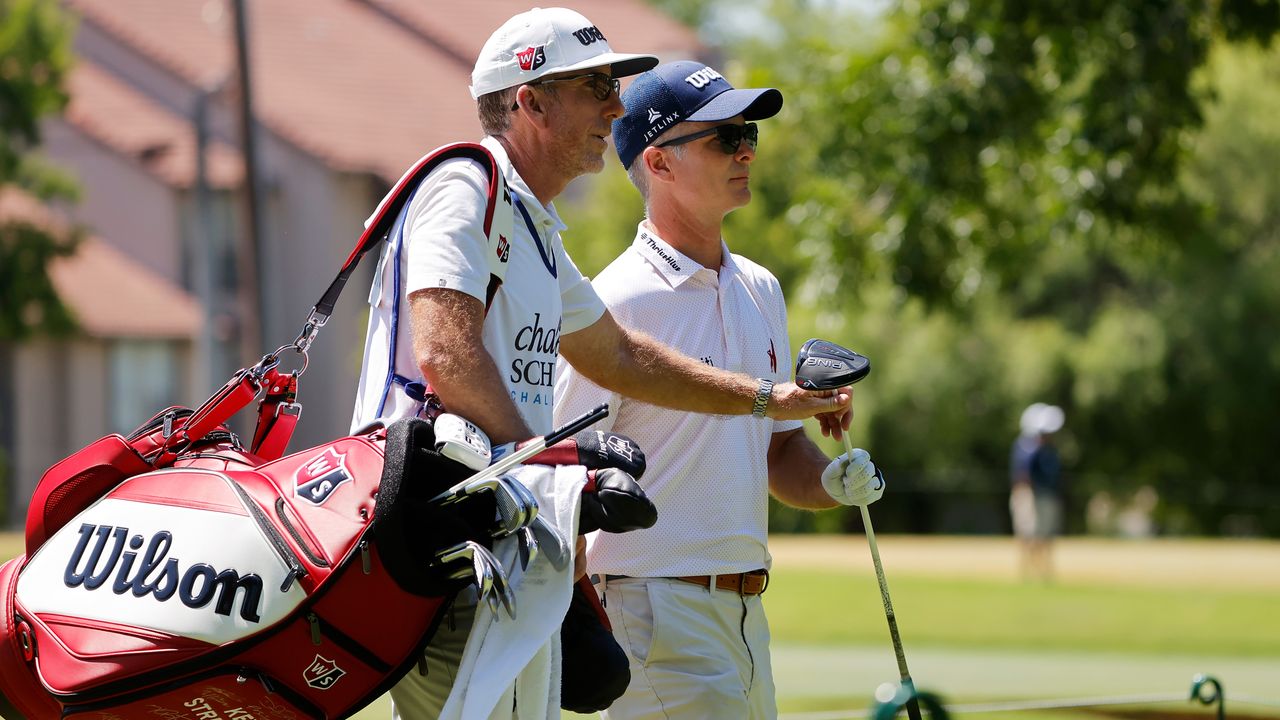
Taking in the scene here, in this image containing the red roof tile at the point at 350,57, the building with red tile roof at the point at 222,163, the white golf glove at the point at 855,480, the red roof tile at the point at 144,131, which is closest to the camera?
the white golf glove at the point at 855,480

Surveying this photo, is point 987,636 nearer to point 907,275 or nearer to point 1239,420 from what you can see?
point 907,275

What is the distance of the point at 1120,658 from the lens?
46.0 ft

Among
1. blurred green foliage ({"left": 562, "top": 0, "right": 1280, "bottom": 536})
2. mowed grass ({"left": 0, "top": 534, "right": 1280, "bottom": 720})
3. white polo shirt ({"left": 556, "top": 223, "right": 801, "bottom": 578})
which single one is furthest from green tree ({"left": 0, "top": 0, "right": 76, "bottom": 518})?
white polo shirt ({"left": 556, "top": 223, "right": 801, "bottom": 578})

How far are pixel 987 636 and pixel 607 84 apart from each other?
12.9 metres

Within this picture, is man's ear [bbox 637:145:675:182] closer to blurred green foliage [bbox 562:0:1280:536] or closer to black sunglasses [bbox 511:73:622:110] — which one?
black sunglasses [bbox 511:73:622:110]

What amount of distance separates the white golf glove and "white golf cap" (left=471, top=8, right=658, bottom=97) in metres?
1.29

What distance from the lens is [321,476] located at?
10.7 ft

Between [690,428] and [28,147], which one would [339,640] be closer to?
[690,428]

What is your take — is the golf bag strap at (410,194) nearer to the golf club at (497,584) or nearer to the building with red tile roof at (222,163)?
the golf club at (497,584)

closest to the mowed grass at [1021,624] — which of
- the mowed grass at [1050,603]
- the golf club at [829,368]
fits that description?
the mowed grass at [1050,603]

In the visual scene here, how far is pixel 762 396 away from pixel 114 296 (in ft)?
114

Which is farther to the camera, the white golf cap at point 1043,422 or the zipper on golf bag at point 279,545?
the white golf cap at point 1043,422

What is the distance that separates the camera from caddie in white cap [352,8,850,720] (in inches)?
135

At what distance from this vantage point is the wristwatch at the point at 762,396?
4.36m
